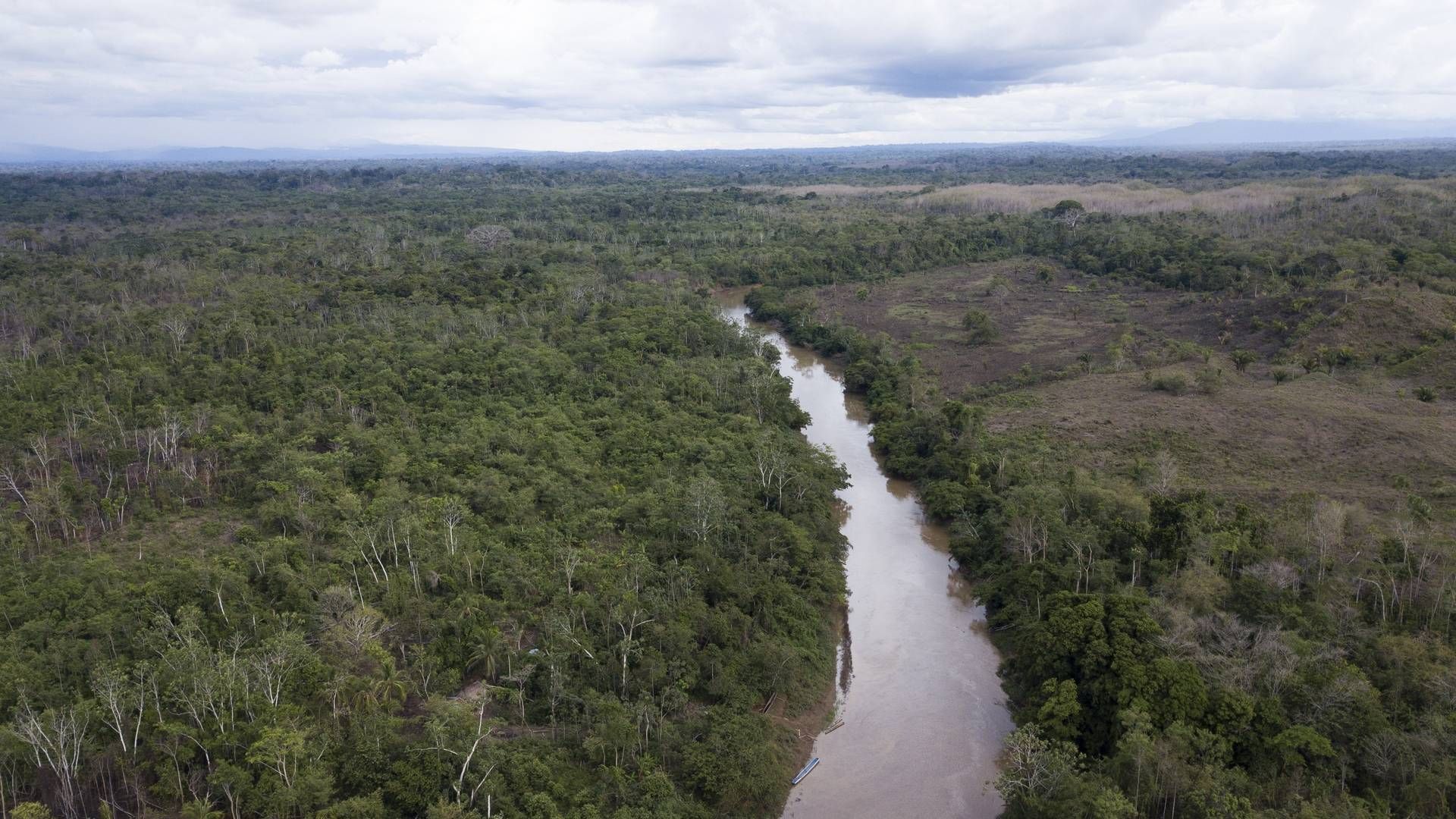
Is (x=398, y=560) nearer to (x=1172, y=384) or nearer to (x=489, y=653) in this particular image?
(x=489, y=653)

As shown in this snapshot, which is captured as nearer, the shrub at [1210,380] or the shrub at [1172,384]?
the shrub at [1210,380]

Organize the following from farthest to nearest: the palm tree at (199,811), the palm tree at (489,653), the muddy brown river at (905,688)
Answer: the palm tree at (489,653) → the muddy brown river at (905,688) → the palm tree at (199,811)

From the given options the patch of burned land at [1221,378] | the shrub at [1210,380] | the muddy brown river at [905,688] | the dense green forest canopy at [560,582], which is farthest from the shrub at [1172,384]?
the muddy brown river at [905,688]

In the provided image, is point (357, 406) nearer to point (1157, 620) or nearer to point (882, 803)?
point (882, 803)

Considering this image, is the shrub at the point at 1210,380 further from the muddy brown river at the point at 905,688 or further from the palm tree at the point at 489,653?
the palm tree at the point at 489,653

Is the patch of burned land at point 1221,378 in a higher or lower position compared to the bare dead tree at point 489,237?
lower

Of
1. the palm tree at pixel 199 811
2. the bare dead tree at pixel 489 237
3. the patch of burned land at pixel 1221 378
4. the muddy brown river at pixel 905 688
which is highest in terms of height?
the bare dead tree at pixel 489 237

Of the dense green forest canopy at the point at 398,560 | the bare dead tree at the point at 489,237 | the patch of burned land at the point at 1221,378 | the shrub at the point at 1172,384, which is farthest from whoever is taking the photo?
Answer: the bare dead tree at the point at 489,237
